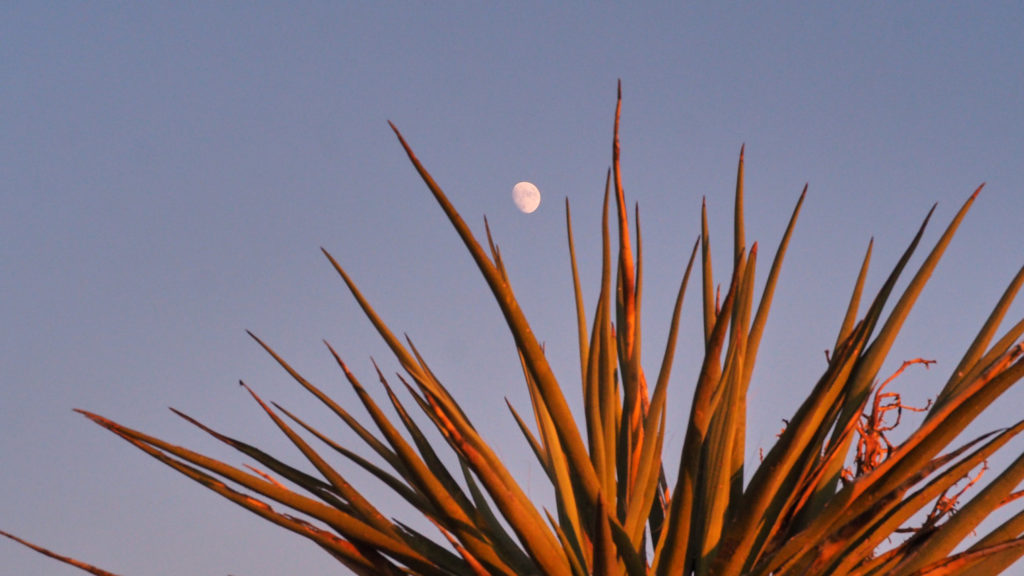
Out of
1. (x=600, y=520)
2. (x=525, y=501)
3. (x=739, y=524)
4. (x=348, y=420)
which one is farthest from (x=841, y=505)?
(x=348, y=420)

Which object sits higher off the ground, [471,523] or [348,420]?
[348,420]

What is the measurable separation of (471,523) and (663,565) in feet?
1.41

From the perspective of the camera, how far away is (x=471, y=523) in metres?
1.97

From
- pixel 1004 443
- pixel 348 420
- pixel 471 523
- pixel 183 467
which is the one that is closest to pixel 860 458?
pixel 1004 443

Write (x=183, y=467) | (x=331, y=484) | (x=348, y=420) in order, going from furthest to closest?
1. (x=348, y=420)
2. (x=331, y=484)
3. (x=183, y=467)

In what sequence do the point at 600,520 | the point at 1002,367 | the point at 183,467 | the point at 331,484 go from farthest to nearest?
the point at 331,484, the point at 183,467, the point at 1002,367, the point at 600,520

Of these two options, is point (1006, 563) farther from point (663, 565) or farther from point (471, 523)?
point (471, 523)

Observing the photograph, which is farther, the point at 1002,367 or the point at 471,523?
the point at 471,523

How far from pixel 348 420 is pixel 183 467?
55cm

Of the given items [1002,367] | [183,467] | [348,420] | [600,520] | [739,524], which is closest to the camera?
[600,520]

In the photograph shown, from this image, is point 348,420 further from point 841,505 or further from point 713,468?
point 841,505

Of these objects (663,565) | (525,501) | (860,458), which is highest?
(860,458)

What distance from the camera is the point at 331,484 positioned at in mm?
2057

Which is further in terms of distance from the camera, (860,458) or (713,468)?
(860,458)
